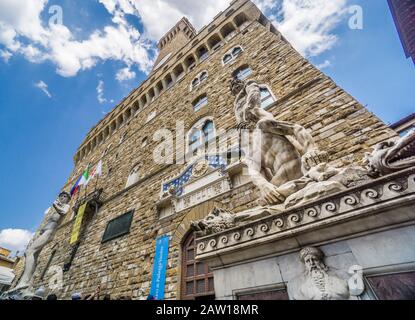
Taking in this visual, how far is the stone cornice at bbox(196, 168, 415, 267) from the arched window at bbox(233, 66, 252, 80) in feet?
21.4

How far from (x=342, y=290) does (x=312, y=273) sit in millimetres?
167

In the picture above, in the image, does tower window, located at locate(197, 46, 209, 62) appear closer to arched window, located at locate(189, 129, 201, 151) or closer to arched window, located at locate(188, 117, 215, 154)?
arched window, located at locate(188, 117, 215, 154)

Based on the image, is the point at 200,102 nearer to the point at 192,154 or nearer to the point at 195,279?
the point at 192,154

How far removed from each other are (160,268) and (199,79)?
27.0 ft

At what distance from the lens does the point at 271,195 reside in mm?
1976

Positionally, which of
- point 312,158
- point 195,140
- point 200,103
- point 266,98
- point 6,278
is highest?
point 200,103

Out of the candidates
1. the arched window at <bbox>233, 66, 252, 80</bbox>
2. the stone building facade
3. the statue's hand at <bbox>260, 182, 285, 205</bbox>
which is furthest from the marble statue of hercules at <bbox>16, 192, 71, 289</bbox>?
the arched window at <bbox>233, 66, 252, 80</bbox>

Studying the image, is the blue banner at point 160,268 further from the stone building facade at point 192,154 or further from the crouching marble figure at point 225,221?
the crouching marble figure at point 225,221

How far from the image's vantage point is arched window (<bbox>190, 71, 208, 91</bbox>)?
9.34m

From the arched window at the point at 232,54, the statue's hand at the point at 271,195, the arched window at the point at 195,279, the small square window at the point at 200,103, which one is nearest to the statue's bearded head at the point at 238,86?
the statue's hand at the point at 271,195

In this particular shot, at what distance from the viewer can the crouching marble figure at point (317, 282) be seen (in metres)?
1.18

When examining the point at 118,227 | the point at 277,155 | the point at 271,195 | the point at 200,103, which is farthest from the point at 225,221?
the point at 200,103

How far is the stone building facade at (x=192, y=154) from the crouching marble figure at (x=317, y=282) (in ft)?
0.57

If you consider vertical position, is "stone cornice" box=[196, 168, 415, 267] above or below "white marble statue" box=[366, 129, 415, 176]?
below
